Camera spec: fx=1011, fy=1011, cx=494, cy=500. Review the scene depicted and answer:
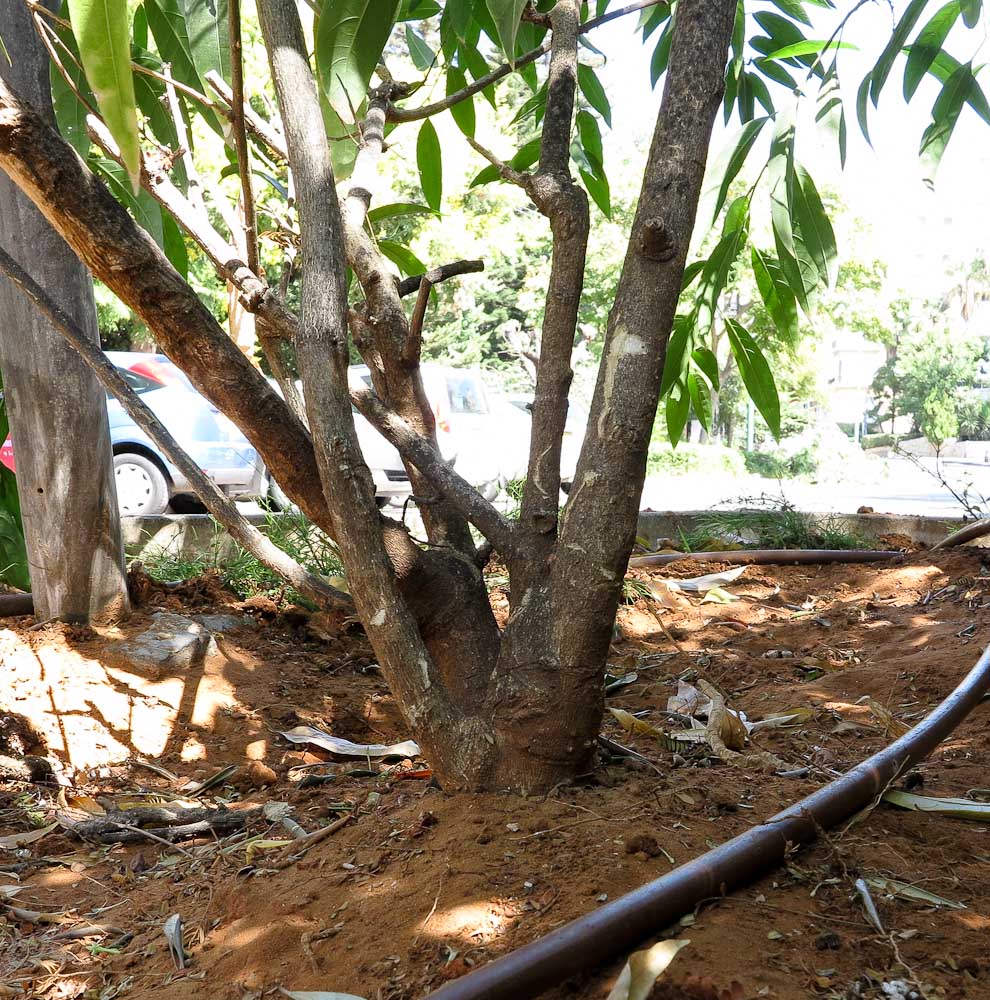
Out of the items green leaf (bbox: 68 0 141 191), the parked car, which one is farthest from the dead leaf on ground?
the parked car

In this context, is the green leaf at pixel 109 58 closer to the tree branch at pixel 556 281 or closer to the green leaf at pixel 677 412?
the tree branch at pixel 556 281

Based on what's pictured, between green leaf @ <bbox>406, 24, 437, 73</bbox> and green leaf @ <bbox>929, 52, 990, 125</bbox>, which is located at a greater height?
green leaf @ <bbox>406, 24, 437, 73</bbox>

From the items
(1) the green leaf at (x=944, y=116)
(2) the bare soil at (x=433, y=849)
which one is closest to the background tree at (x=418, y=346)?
(2) the bare soil at (x=433, y=849)

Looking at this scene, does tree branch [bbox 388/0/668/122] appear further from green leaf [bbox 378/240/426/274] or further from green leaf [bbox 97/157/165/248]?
green leaf [bbox 97/157/165/248]

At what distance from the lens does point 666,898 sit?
1.51m

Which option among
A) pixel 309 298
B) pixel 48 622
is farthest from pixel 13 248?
pixel 309 298

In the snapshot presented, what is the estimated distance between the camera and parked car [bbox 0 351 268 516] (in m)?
9.10

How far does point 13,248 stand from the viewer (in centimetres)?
380

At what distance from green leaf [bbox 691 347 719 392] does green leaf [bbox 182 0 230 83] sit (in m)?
2.25

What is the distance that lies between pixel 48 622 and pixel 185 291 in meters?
2.29

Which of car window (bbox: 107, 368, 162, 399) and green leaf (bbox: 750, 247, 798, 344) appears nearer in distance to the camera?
green leaf (bbox: 750, 247, 798, 344)

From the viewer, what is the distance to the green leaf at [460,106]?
10.6ft

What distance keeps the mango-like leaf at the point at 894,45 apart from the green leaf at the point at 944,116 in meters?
0.26

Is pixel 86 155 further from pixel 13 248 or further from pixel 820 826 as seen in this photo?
pixel 820 826
